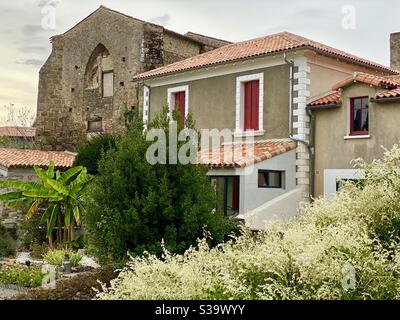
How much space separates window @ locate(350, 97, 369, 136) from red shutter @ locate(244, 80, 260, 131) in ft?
12.6

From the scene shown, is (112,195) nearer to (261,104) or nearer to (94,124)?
(261,104)

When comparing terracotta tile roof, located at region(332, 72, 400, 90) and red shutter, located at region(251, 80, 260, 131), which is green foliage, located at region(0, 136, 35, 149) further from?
terracotta tile roof, located at region(332, 72, 400, 90)

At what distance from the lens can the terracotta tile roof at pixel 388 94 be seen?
17.2 m

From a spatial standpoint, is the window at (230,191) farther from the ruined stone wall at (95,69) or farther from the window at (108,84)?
the window at (108,84)

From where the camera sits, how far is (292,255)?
8320 mm

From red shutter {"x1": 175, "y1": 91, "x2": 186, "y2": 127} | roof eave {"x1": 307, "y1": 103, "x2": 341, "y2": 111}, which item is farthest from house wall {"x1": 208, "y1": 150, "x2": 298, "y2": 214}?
red shutter {"x1": 175, "y1": 91, "x2": 186, "y2": 127}

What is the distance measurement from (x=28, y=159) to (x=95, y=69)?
10505 mm

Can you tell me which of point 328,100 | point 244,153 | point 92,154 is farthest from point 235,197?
point 92,154

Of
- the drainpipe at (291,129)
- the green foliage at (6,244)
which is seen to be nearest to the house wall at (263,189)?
the drainpipe at (291,129)

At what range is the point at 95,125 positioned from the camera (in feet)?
113

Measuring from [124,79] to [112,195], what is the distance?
69.4 feet

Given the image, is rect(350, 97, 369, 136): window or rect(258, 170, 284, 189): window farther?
rect(258, 170, 284, 189): window

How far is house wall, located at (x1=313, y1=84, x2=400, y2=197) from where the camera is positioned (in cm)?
1759
